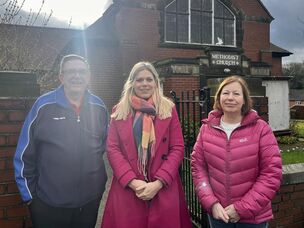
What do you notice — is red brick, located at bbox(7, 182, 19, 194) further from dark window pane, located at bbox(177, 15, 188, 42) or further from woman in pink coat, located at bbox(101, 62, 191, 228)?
dark window pane, located at bbox(177, 15, 188, 42)

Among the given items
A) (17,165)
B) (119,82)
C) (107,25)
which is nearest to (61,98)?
(17,165)

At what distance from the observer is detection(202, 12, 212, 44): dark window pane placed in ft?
50.5

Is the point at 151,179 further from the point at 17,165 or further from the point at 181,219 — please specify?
the point at 17,165

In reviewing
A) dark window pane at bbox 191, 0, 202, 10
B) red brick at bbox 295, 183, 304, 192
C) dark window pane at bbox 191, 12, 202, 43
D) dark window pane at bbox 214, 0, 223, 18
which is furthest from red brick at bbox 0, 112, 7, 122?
dark window pane at bbox 214, 0, 223, 18

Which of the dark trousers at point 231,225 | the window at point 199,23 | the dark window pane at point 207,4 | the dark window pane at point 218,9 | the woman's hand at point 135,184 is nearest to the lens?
the dark trousers at point 231,225

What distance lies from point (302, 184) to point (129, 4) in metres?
11.6

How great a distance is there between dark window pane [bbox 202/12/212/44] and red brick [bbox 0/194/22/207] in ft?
44.6

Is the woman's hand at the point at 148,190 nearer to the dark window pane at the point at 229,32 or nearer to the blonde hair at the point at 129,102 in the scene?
the blonde hair at the point at 129,102

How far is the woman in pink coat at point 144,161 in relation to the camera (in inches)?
107

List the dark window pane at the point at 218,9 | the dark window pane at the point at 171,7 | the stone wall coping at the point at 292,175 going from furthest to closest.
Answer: the dark window pane at the point at 218,9 < the dark window pane at the point at 171,7 < the stone wall coping at the point at 292,175

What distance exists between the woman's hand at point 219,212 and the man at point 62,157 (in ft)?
3.05

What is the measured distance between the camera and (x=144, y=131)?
9.01ft

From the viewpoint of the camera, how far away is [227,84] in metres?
2.70

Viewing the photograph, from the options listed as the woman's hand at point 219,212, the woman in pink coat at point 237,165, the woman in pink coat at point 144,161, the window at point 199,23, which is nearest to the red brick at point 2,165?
the woman in pink coat at point 144,161
